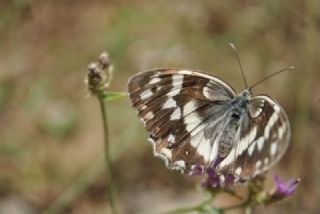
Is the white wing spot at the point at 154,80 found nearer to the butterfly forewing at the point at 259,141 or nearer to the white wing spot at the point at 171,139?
the white wing spot at the point at 171,139

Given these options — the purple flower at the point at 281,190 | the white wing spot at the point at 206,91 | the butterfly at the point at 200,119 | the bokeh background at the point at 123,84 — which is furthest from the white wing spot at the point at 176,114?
the bokeh background at the point at 123,84

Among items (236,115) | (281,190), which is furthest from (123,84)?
(236,115)

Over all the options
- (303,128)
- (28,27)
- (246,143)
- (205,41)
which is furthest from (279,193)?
(28,27)

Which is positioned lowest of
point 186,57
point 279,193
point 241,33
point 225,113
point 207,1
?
point 279,193

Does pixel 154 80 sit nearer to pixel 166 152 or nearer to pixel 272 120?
pixel 166 152

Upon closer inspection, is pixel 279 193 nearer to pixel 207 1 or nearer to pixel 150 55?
pixel 150 55

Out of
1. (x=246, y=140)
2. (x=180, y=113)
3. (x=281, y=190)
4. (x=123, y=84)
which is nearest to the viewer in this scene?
(x=246, y=140)
